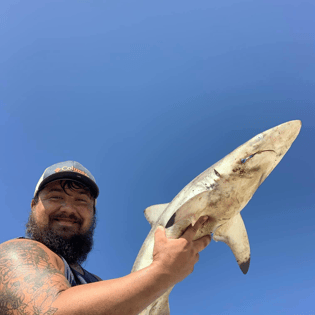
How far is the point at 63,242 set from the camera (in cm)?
318

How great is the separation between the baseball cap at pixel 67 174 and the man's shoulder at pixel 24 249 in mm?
1257

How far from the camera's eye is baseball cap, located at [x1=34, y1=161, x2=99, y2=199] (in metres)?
3.43

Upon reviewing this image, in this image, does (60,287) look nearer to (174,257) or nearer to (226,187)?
(174,257)

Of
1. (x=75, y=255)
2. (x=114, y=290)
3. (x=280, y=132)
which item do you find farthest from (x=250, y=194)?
(x=75, y=255)

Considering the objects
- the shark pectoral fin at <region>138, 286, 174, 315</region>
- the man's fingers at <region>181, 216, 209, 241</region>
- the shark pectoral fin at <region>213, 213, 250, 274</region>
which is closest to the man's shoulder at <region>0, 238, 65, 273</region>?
the man's fingers at <region>181, 216, 209, 241</region>

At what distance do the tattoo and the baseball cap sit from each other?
4.59ft

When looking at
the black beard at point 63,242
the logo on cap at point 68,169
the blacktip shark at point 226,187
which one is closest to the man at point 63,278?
the black beard at point 63,242

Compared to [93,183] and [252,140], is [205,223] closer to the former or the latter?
[252,140]

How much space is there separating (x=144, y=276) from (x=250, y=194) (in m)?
2.14

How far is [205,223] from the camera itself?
11.3ft

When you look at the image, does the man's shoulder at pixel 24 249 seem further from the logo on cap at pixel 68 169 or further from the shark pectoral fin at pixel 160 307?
the shark pectoral fin at pixel 160 307

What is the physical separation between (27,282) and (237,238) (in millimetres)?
3672

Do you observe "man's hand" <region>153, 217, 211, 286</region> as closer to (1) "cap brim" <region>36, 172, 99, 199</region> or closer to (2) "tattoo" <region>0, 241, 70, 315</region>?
(2) "tattoo" <region>0, 241, 70, 315</region>

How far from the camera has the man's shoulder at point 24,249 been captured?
80.5 inches
